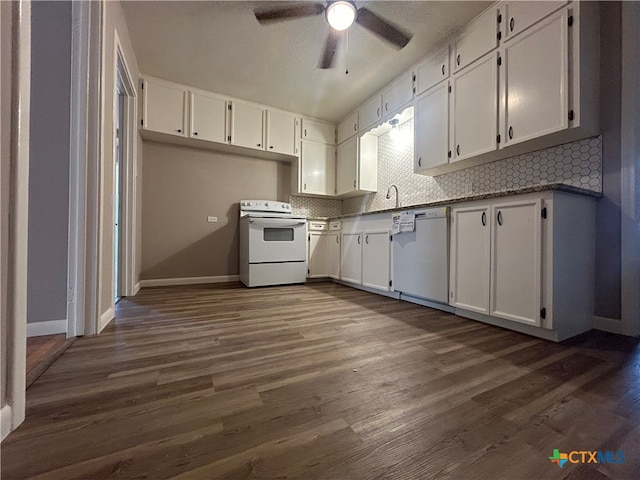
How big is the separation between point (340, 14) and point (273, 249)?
2.44 meters

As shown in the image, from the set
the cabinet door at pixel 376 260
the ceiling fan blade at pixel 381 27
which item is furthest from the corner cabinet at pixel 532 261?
the ceiling fan blade at pixel 381 27

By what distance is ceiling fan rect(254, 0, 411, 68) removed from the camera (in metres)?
1.91

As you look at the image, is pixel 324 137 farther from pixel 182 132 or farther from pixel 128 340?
pixel 128 340

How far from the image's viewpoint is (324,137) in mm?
4164

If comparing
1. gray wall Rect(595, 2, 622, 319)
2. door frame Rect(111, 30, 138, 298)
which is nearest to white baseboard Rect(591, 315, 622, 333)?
gray wall Rect(595, 2, 622, 319)

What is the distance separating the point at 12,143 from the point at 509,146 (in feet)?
9.15

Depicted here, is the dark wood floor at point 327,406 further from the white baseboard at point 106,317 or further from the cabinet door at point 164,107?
the cabinet door at point 164,107

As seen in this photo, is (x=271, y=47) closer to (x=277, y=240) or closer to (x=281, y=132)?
(x=281, y=132)

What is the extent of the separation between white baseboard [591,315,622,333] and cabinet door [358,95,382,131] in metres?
2.87

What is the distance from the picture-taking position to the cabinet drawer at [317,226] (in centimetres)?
379

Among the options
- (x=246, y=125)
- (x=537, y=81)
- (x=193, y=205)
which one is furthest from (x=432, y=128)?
(x=193, y=205)

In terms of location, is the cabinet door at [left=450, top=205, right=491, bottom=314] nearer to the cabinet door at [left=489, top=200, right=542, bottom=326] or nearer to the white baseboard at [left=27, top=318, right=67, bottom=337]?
the cabinet door at [left=489, top=200, right=542, bottom=326]

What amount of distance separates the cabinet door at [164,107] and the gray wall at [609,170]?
12.9 feet

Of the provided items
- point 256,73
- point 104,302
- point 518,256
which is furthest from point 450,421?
point 256,73
